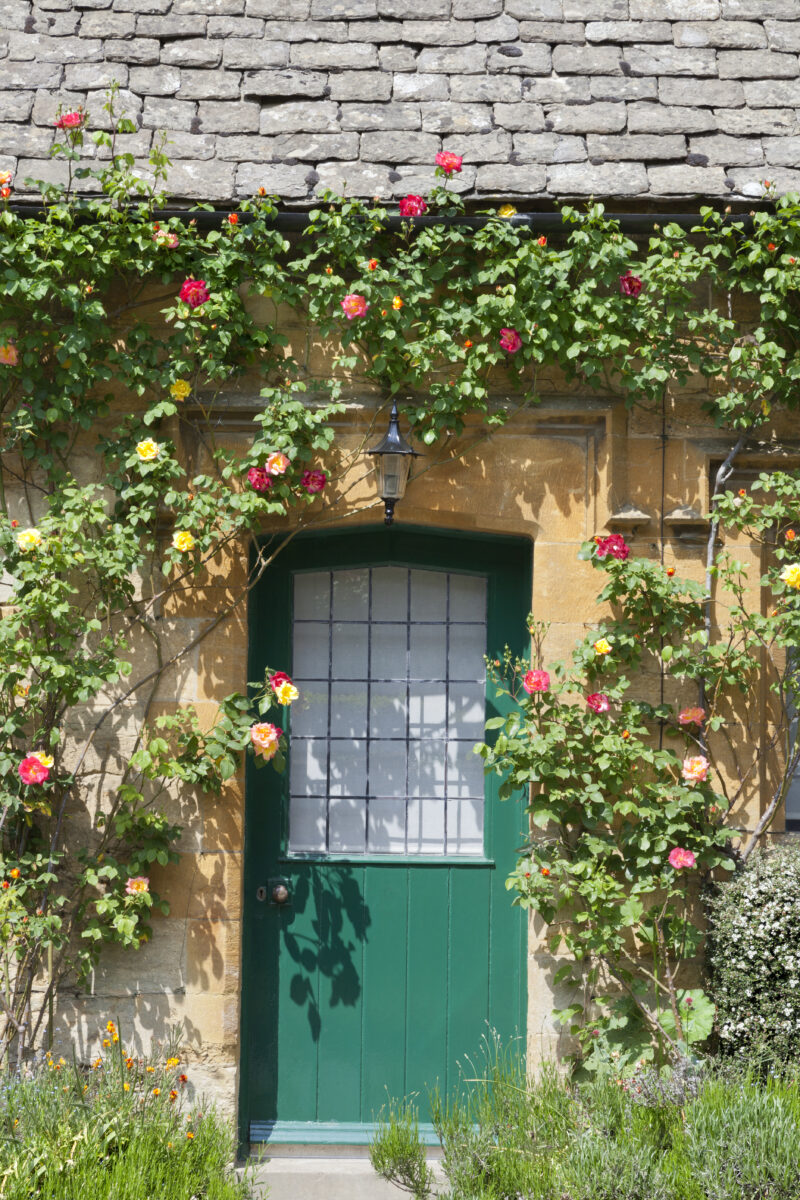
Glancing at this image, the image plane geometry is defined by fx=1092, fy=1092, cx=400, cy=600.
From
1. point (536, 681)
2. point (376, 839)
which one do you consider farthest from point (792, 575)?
point (376, 839)

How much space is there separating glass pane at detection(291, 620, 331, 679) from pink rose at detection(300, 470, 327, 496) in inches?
27.0

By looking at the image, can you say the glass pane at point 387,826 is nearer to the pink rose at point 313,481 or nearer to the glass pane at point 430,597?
the glass pane at point 430,597

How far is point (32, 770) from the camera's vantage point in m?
4.20

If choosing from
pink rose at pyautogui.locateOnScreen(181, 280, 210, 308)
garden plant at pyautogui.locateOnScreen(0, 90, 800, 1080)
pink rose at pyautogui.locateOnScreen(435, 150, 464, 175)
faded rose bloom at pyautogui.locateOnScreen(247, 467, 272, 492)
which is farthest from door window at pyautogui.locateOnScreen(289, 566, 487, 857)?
pink rose at pyautogui.locateOnScreen(435, 150, 464, 175)

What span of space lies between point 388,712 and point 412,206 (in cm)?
213

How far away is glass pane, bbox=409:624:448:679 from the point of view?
192 inches

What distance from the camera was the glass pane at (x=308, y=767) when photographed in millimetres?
4832

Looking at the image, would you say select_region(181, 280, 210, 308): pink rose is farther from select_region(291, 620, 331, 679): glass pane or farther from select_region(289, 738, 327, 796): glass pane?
select_region(289, 738, 327, 796): glass pane

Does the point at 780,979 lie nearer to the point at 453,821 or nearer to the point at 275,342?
the point at 453,821

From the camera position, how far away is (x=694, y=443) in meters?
4.62

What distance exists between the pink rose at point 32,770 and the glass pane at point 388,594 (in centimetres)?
154

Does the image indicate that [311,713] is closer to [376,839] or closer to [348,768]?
[348,768]

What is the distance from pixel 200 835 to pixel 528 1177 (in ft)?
5.91

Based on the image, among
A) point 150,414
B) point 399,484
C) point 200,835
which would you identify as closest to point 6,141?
point 150,414
